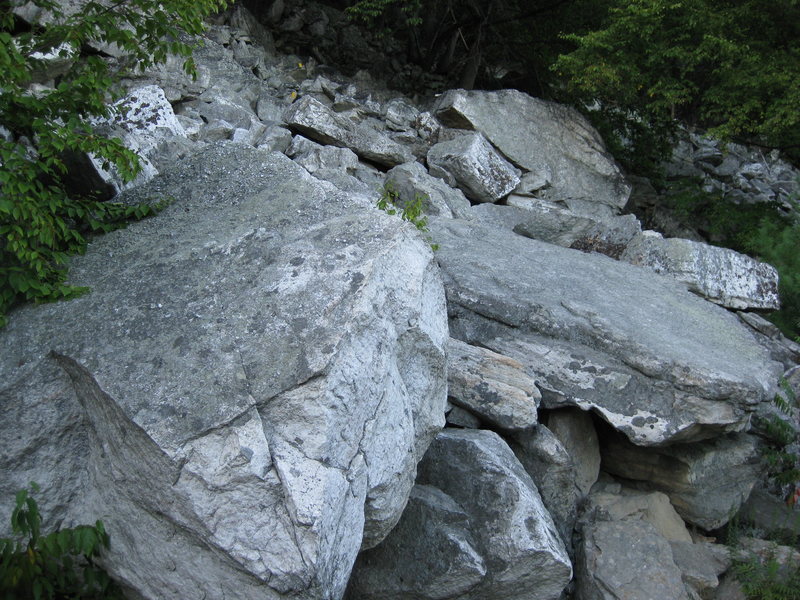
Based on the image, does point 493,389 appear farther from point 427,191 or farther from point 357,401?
point 427,191

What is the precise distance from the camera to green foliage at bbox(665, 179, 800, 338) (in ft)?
26.2

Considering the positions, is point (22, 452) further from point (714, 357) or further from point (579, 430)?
point (714, 357)

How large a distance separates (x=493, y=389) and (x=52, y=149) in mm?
2790

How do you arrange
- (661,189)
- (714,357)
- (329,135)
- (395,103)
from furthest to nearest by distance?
(661,189)
(395,103)
(329,135)
(714,357)

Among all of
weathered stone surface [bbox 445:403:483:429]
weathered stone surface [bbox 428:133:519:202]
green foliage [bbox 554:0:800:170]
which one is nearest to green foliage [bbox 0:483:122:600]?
weathered stone surface [bbox 445:403:483:429]

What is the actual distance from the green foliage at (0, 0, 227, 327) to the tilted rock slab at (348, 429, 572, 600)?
2.00 m

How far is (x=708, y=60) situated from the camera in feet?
31.1

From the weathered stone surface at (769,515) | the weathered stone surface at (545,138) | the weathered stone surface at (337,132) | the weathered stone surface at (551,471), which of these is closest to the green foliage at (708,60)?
the weathered stone surface at (545,138)

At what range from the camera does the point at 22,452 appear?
3199 mm

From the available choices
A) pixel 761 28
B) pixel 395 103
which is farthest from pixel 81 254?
pixel 761 28

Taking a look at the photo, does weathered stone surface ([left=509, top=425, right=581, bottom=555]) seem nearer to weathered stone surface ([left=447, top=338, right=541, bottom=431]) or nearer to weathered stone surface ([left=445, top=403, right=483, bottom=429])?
weathered stone surface ([left=447, top=338, right=541, bottom=431])

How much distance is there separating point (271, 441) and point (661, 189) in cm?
993

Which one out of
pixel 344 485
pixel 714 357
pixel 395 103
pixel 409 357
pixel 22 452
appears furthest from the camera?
pixel 395 103

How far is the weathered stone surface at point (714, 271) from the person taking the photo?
6.96m
